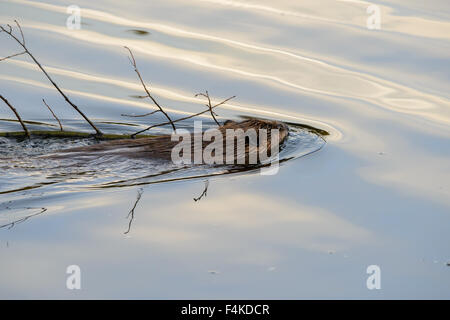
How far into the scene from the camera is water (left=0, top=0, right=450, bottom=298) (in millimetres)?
4258

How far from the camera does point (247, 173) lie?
5.71 m

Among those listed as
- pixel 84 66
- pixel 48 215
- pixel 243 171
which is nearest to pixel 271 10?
pixel 84 66

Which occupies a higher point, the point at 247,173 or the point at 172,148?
the point at 172,148

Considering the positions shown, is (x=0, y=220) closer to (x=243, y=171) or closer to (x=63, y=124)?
Answer: (x=243, y=171)

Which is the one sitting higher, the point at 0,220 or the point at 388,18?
the point at 388,18

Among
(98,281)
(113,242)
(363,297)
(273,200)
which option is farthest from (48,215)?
(363,297)

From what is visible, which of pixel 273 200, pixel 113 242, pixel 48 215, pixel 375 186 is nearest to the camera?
pixel 113 242

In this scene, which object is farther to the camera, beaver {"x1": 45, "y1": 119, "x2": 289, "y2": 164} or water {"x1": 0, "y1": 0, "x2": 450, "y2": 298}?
beaver {"x1": 45, "y1": 119, "x2": 289, "y2": 164}

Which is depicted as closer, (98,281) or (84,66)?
(98,281)

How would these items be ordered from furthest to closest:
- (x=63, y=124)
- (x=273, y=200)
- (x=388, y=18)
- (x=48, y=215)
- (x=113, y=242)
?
(x=388, y=18) < (x=63, y=124) < (x=273, y=200) < (x=48, y=215) < (x=113, y=242)

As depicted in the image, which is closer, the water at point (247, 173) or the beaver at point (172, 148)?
the water at point (247, 173)

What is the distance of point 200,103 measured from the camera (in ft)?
24.9

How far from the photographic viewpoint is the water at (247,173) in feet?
14.0

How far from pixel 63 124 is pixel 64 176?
65.2 inches
